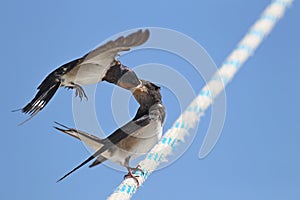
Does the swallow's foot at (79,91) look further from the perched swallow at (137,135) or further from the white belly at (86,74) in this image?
the perched swallow at (137,135)

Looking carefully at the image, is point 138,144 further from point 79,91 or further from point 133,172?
point 79,91

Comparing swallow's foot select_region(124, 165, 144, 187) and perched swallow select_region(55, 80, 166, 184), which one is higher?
perched swallow select_region(55, 80, 166, 184)

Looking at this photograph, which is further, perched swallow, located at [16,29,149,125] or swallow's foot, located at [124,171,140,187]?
swallow's foot, located at [124,171,140,187]

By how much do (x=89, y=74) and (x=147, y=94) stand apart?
0.68ft

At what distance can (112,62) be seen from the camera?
167 cm

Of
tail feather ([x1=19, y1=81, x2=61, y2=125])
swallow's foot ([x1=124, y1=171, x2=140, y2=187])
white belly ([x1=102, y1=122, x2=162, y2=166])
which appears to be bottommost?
swallow's foot ([x1=124, y1=171, x2=140, y2=187])

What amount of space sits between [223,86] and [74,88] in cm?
56

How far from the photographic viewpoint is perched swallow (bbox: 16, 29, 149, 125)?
157 cm

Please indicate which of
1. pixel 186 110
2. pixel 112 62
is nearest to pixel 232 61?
pixel 186 110

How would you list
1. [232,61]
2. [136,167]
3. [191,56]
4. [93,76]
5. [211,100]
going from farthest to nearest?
[232,61]
[211,100]
[136,167]
[93,76]
[191,56]

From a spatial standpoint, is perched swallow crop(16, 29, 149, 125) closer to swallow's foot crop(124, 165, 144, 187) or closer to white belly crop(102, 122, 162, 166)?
white belly crop(102, 122, 162, 166)

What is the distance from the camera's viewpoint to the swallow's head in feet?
5.92

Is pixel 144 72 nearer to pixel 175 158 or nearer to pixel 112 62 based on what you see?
pixel 112 62

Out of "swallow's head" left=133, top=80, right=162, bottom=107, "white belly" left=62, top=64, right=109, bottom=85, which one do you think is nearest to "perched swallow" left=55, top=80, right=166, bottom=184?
"swallow's head" left=133, top=80, right=162, bottom=107
